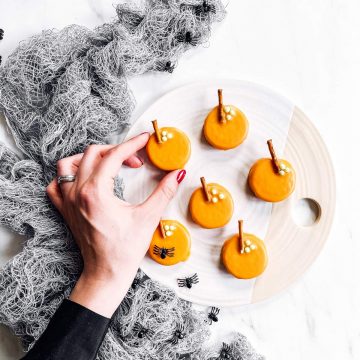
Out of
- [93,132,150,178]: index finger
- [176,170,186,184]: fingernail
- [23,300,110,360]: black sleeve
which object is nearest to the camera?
[23,300,110,360]: black sleeve

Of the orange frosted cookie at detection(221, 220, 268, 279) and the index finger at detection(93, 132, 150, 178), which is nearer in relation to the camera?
the index finger at detection(93, 132, 150, 178)

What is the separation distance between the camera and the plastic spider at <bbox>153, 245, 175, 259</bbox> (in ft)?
3.67

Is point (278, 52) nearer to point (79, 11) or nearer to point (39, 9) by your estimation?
point (79, 11)

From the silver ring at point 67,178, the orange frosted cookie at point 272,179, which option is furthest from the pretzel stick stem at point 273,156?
the silver ring at point 67,178

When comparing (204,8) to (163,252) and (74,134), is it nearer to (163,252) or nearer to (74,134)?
(74,134)

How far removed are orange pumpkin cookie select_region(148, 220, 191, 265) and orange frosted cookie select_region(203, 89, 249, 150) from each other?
0.23 metres

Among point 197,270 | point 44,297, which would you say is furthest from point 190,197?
point 44,297

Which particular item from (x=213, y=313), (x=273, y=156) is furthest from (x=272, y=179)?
(x=213, y=313)

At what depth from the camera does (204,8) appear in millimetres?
1143

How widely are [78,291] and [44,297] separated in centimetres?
16

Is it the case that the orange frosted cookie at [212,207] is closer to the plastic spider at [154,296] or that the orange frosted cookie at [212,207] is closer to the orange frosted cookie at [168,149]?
the orange frosted cookie at [168,149]

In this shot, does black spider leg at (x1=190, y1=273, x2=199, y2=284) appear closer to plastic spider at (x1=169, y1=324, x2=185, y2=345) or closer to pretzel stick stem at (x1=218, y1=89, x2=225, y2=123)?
plastic spider at (x1=169, y1=324, x2=185, y2=345)

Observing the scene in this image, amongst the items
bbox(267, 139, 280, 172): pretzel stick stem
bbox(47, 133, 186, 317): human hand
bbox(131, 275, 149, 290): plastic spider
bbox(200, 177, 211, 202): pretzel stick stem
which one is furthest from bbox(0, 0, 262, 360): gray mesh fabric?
bbox(267, 139, 280, 172): pretzel stick stem

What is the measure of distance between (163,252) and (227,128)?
0.33 metres
